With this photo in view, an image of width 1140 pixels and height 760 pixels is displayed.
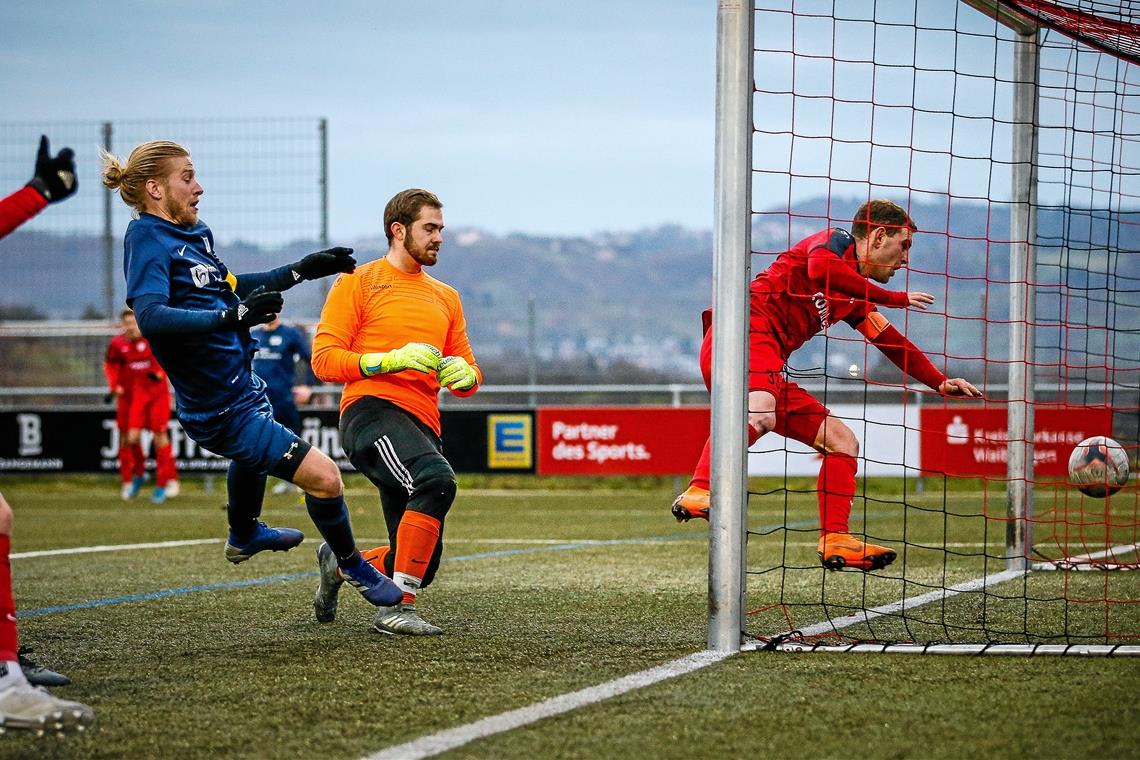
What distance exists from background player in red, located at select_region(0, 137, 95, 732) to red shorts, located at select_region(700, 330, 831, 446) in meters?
2.74

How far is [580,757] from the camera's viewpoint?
3.23 metres

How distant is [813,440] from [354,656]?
2.22 meters

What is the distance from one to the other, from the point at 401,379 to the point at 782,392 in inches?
A: 64.0

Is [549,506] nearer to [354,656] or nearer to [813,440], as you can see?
[813,440]

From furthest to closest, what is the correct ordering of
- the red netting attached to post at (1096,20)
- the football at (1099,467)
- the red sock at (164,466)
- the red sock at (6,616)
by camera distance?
the red sock at (164,466) → the football at (1099,467) → the red netting attached to post at (1096,20) → the red sock at (6,616)

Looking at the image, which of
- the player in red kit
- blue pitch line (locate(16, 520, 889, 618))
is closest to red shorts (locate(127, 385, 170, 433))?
blue pitch line (locate(16, 520, 889, 618))

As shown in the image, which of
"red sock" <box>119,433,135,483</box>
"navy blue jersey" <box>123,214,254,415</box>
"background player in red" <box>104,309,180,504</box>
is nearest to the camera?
"navy blue jersey" <box>123,214,254,415</box>

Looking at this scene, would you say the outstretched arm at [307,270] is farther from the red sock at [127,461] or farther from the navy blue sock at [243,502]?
the red sock at [127,461]

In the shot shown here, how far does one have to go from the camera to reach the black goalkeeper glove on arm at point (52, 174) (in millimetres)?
3699

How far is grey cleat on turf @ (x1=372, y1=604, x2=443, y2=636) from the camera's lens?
17.0 ft

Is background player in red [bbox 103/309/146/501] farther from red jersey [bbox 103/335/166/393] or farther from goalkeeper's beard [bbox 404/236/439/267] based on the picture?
goalkeeper's beard [bbox 404/236/439/267]

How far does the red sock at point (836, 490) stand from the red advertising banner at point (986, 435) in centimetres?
949

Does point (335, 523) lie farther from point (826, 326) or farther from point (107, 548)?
point (107, 548)

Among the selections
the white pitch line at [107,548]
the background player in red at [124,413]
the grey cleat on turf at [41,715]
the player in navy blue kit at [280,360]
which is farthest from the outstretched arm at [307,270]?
the background player in red at [124,413]
